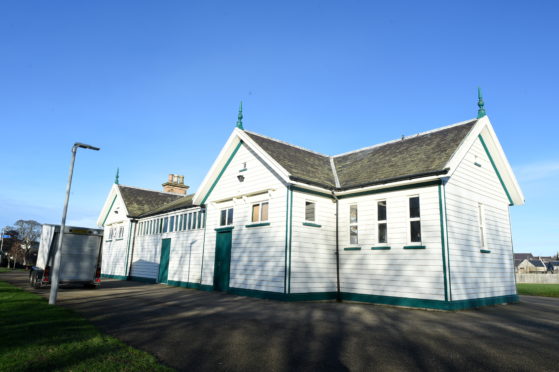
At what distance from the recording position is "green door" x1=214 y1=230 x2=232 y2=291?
18597mm

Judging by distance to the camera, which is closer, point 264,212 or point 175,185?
point 264,212

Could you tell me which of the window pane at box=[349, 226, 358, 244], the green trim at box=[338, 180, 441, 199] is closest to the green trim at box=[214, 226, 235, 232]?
the green trim at box=[338, 180, 441, 199]

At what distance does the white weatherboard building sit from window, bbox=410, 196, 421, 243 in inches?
1.6

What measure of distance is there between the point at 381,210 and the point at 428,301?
410 centimetres

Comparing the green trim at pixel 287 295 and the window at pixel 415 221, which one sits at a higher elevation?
the window at pixel 415 221

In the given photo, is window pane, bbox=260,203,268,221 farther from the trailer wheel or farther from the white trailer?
the trailer wheel

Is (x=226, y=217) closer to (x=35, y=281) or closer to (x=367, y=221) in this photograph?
(x=367, y=221)

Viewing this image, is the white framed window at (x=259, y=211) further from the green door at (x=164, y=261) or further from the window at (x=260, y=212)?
the green door at (x=164, y=261)

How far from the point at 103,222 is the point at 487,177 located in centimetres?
3410

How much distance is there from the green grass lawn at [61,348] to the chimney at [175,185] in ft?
98.6

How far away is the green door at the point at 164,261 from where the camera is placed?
24.7m

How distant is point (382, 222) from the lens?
1517cm

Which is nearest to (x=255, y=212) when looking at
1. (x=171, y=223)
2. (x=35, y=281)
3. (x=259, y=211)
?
(x=259, y=211)

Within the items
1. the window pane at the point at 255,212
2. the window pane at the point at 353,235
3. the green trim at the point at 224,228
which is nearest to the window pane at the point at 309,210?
the window pane at the point at 353,235
